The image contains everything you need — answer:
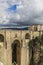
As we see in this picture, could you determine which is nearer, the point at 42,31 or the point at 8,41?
the point at 8,41

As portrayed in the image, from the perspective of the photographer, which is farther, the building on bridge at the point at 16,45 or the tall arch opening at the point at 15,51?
the tall arch opening at the point at 15,51

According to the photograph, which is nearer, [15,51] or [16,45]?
[15,51]

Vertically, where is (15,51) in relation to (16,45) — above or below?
below

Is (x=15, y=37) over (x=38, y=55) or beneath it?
over

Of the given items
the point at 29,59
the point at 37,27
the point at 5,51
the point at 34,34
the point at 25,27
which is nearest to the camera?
the point at 5,51

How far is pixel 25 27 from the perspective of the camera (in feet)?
111

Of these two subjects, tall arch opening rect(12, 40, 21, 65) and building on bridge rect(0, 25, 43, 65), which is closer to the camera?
building on bridge rect(0, 25, 43, 65)

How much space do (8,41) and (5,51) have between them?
6.54 ft

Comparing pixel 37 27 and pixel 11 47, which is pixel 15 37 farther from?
pixel 37 27

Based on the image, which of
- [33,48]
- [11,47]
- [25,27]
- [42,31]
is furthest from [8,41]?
[25,27]

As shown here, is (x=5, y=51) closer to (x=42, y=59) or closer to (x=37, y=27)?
(x=42, y=59)

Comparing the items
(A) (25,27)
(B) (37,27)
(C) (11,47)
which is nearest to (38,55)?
(C) (11,47)

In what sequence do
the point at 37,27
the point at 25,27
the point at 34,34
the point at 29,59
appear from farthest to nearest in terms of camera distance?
the point at 25,27 → the point at 37,27 → the point at 34,34 → the point at 29,59

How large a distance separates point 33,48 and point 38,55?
1116 mm
